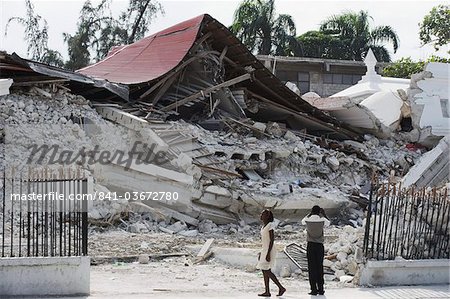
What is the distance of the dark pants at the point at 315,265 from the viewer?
27.9ft

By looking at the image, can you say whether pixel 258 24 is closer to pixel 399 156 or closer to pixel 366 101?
pixel 366 101

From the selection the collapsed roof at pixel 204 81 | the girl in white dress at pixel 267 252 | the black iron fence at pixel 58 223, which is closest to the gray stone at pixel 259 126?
the collapsed roof at pixel 204 81

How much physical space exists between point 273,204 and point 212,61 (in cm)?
519

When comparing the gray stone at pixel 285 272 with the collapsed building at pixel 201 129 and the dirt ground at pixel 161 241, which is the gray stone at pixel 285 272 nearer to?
the dirt ground at pixel 161 241

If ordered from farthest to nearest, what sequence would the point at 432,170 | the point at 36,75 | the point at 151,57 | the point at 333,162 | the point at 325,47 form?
1. the point at 325,47
2. the point at 151,57
3. the point at 333,162
4. the point at 432,170
5. the point at 36,75

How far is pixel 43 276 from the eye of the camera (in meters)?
7.85

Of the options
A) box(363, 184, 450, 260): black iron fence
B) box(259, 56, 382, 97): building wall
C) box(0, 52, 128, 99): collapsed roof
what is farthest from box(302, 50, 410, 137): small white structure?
box(363, 184, 450, 260): black iron fence

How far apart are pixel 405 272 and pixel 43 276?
500 centimetres

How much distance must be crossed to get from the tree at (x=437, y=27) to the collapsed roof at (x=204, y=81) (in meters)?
13.7

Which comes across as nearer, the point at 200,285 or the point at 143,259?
the point at 200,285

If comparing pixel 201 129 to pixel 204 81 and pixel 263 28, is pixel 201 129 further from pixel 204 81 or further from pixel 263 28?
pixel 263 28

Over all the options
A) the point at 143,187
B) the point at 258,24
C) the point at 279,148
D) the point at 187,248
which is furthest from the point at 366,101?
the point at 258,24

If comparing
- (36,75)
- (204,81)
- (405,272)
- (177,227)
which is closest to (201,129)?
(204,81)

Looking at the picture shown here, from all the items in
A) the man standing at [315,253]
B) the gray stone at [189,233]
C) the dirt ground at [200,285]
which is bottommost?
the dirt ground at [200,285]
